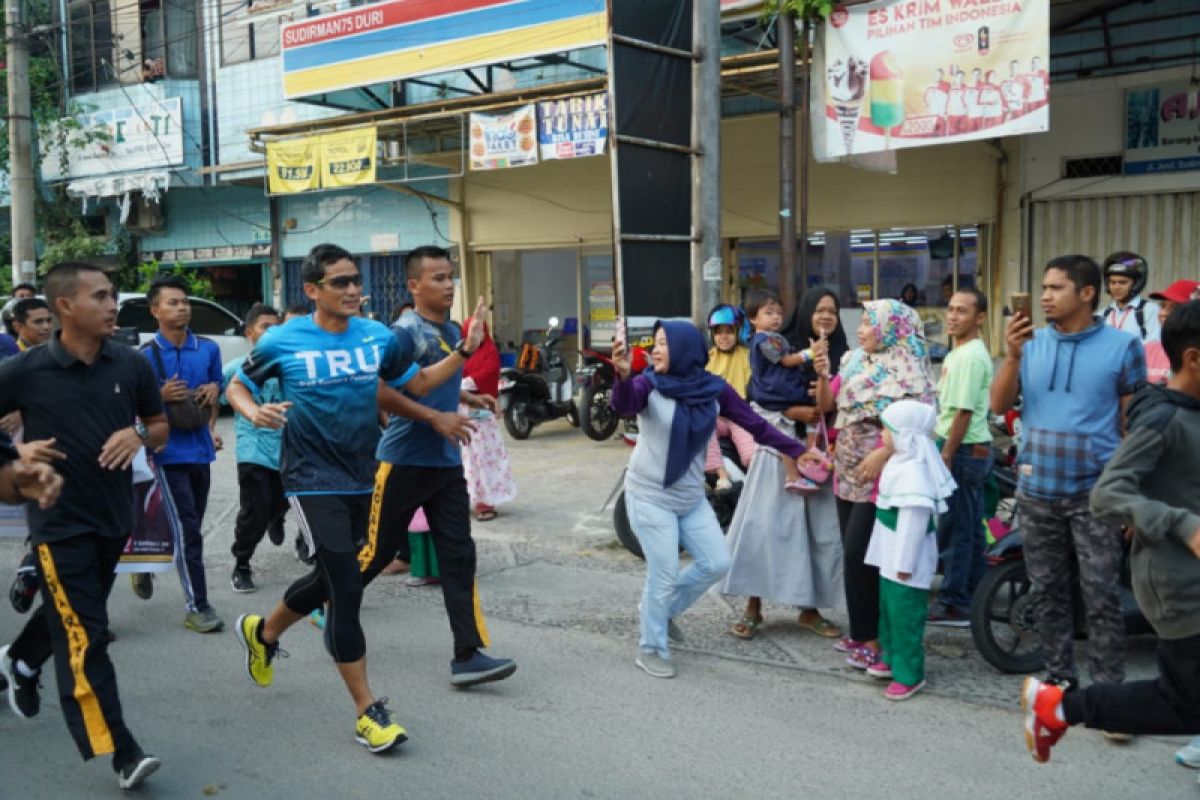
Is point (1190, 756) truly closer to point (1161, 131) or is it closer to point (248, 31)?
point (1161, 131)

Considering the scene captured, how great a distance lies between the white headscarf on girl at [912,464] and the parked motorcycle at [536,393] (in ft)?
27.1

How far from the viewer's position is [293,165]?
16062 mm

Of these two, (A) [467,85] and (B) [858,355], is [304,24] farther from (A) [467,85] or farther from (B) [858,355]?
(B) [858,355]

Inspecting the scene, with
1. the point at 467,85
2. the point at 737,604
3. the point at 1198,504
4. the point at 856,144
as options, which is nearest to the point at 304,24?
the point at 467,85

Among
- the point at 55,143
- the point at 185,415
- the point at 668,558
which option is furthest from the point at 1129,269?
the point at 55,143

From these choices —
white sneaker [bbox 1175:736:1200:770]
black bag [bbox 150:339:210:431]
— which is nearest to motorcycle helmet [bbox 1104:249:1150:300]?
white sneaker [bbox 1175:736:1200:770]

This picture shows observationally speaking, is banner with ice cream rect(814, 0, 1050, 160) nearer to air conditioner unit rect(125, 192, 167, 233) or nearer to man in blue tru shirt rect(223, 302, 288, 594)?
man in blue tru shirt rect(223, 302, 288, 594)

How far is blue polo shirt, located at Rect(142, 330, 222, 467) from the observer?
19.2ft

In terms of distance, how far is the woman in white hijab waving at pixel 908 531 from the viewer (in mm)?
4672

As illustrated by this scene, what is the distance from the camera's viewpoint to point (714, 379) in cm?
509

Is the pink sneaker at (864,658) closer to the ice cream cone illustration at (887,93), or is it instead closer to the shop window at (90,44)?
the ice cream cone illustration at (887,93)

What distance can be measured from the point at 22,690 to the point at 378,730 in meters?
1.45

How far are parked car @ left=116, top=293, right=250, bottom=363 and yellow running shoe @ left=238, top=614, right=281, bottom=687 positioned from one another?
35.8ft

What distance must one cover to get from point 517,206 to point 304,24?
4026 millimetres
